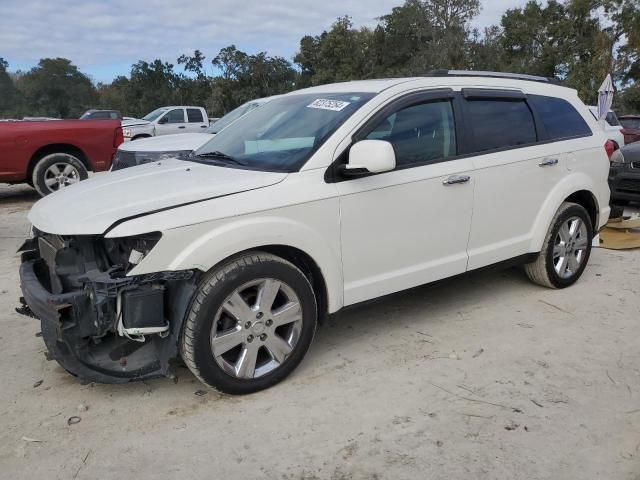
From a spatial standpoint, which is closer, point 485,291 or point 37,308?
point 37,308

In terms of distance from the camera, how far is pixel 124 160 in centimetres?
765

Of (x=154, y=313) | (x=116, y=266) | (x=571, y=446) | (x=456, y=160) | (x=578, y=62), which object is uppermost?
(x=578, y=62)

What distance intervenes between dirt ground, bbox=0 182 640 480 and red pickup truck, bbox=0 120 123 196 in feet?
19.0

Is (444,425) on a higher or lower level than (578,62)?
lower

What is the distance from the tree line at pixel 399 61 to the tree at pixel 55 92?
9cm

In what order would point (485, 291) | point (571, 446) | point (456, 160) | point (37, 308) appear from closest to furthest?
point (571, 446)
point (37, 308)
point (456, 160)
point (485, 291)

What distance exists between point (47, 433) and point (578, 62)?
1445 inches

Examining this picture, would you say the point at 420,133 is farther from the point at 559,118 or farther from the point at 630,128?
the point at 630,128

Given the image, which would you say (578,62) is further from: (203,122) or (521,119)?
(521,119)

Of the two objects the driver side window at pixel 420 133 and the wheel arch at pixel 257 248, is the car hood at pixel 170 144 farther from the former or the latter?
the wheel arch at pixel 257 248

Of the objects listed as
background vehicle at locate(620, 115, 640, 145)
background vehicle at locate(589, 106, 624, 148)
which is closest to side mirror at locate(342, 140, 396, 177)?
background vehicle at locate(589, 106, 624, 148)

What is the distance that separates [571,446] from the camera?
2.80 metres

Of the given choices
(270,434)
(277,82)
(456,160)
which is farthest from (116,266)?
(277,82)

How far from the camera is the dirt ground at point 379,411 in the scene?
2.69m
